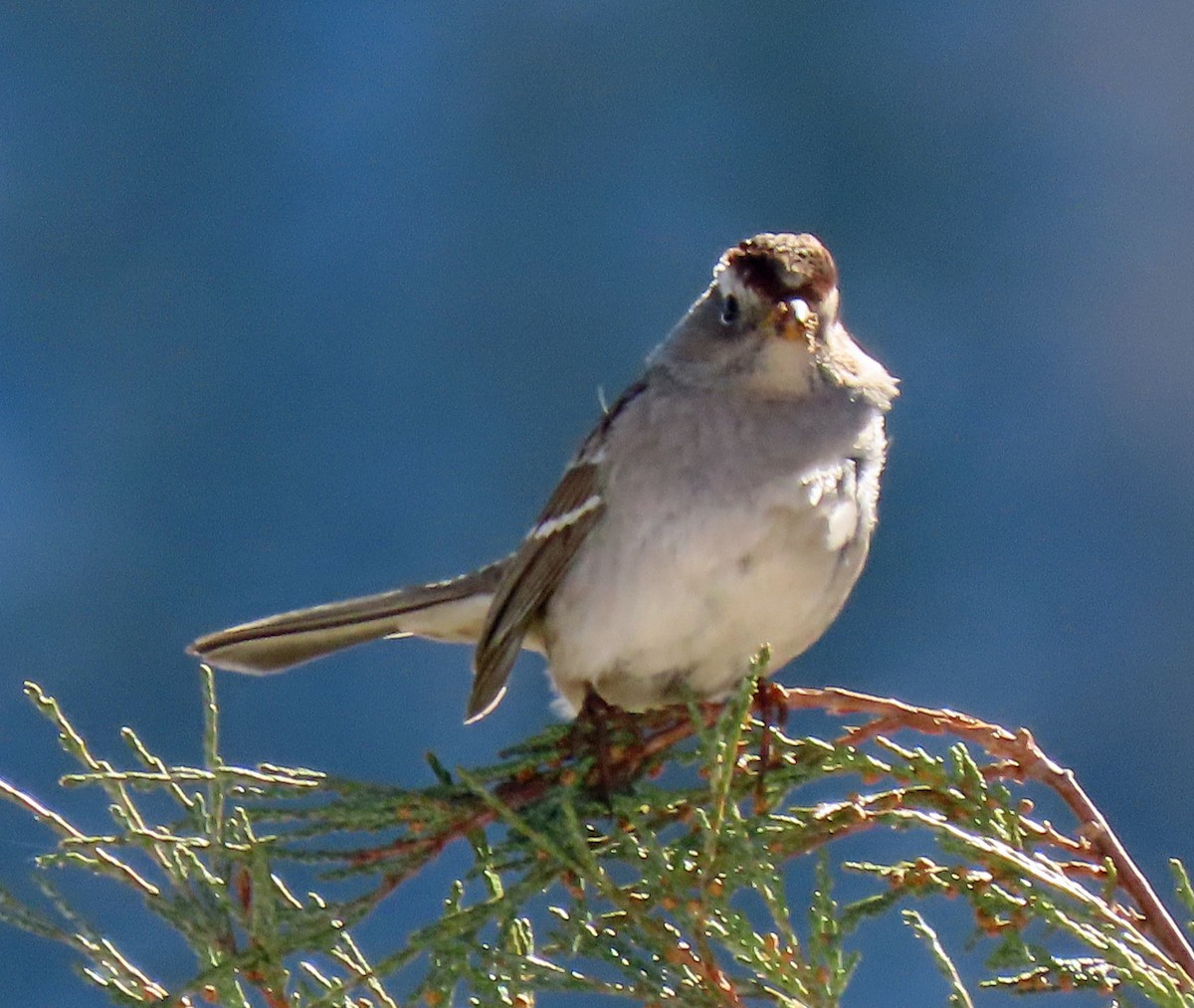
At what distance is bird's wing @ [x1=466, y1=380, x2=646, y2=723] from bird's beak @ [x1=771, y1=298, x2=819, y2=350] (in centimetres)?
20

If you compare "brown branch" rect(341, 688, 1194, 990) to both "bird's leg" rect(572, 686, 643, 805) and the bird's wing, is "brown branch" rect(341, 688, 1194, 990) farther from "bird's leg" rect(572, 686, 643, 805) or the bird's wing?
the bird's wing

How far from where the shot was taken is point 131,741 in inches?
49.9

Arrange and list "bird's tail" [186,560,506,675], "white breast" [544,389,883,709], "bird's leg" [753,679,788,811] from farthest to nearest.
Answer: "bird's tail" [186,560,506,675], "white breast" [544,389,883,709], "bird's leg" [753,679,788,811]

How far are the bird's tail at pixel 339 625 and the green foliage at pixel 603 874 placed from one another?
509mm

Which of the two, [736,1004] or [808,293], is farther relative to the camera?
[808,293]

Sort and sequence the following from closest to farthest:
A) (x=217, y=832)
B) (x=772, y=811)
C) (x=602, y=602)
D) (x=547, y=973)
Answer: (x=547, y=973) → (x=217, y=832) → (x=772, y=811) → (x=602, y=602)

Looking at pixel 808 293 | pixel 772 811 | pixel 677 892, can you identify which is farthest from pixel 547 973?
pixel 808 293

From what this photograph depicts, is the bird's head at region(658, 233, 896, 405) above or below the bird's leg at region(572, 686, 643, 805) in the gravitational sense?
above

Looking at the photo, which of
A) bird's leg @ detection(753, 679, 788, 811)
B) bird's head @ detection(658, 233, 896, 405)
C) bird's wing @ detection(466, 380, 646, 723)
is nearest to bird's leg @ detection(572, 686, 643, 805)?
bird's leg @ detection(753, 679, 788, 811)

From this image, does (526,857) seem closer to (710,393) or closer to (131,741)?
(131,741)

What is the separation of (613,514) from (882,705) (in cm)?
47

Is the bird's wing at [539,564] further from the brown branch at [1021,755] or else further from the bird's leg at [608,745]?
the brown branch at [1021,755]

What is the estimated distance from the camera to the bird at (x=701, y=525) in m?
1.60

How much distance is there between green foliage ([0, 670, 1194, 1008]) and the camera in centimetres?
115
